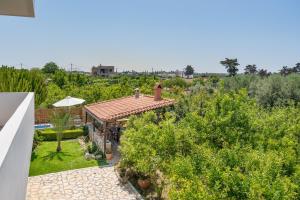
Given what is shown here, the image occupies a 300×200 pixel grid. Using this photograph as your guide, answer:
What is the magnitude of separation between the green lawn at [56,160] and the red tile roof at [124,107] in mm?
3332

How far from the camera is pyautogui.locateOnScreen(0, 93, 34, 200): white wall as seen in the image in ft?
11.3

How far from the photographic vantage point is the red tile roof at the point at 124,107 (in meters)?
21.5

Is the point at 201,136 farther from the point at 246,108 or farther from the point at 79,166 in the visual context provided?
the point at 79,166

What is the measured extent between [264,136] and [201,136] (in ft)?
9.69

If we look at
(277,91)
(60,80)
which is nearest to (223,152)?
(277,91)

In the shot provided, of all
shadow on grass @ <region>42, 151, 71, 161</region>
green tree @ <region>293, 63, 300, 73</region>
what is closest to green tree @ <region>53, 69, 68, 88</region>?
shadow on grass @ <region>42, 151, 71, 161</region>

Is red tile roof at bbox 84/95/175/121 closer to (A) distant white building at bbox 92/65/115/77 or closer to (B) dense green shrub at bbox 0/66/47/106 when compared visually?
(B) dense green shrub at bbox 0/66/47/106

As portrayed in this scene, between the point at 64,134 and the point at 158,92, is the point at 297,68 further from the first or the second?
the point at 64,134

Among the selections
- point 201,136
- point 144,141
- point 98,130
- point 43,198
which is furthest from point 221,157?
point 98,130

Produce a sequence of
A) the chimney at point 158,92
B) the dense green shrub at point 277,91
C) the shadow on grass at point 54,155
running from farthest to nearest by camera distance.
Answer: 1. the dense green shrub at point 277,91
2. the chimney at point 158,92
3. the shadow on grass at point 54,155

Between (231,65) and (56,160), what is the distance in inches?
4172

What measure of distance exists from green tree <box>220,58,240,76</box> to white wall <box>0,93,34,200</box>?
112 m

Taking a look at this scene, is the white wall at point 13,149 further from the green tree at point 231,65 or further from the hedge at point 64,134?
the green tree at point 231,65

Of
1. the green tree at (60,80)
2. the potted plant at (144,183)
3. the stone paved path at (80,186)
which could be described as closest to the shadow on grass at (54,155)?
the stone paved path at (80,186)
